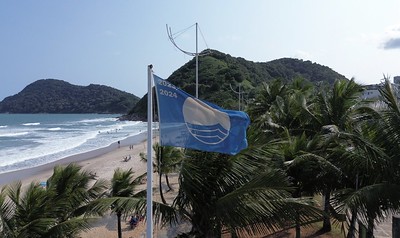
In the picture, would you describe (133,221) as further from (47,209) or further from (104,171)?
(104,171)

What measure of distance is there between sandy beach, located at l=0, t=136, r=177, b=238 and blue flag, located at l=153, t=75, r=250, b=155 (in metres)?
10.4

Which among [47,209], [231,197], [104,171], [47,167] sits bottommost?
[104,171]

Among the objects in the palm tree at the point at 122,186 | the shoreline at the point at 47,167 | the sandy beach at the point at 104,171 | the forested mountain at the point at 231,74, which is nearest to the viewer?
the palm tree at the point at 122,186

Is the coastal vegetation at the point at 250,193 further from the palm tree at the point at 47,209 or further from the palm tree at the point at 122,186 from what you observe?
the palm tree at the point at 122,186

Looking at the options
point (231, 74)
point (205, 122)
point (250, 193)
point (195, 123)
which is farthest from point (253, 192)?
point (231, 74)

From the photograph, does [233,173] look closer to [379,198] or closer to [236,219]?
[236,219]

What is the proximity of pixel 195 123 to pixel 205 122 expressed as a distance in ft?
0.60

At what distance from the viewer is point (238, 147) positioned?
5.96m

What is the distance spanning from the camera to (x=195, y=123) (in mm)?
5715

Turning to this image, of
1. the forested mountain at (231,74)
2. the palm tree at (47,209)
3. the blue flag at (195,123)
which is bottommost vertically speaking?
the palm tree at (47,209)

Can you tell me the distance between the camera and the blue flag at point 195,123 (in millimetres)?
5426

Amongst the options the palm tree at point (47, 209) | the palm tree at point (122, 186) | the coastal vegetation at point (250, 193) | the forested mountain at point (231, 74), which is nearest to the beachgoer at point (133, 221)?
the palm tree at point (122, 186)

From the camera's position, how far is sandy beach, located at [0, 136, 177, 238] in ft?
61.1

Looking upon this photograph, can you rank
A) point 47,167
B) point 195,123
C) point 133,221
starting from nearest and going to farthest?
point 195,123
point 133,221
point 47,167
